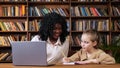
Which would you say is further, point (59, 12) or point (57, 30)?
point (59, 12)

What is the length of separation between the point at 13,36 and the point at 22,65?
2.90m

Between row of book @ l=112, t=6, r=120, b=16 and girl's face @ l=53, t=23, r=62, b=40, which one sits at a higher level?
row of book @ l=112, t=6, r=120, b=16

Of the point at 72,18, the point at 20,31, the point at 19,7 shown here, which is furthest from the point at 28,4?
the point at 72,18

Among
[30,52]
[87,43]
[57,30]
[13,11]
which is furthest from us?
[13,11]

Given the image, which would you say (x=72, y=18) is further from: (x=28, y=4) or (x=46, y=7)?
(x=28, y=4)

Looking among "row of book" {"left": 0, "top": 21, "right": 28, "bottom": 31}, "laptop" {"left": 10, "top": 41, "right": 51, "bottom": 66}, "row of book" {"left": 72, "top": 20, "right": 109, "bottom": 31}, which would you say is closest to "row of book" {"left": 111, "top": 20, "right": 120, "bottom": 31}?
"row of book" {"left": 72, "top": 20, "right": 109, "bottom": 31}

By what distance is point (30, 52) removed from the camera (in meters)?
2.31

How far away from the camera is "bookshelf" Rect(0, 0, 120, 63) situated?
5113 mm

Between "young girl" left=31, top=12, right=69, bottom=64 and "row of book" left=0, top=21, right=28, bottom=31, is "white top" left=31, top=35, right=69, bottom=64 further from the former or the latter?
"row of book" left=0, top=21, right=28, bottom=31

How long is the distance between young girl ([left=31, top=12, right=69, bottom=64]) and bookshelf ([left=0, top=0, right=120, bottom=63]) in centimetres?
174

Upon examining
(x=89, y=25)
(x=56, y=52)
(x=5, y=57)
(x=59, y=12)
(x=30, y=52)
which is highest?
(x=59, y=12)

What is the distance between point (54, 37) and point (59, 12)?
188 centimetres

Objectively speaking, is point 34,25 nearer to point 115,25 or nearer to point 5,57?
point 5,57

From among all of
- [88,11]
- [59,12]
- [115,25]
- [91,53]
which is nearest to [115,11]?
[115,25]
